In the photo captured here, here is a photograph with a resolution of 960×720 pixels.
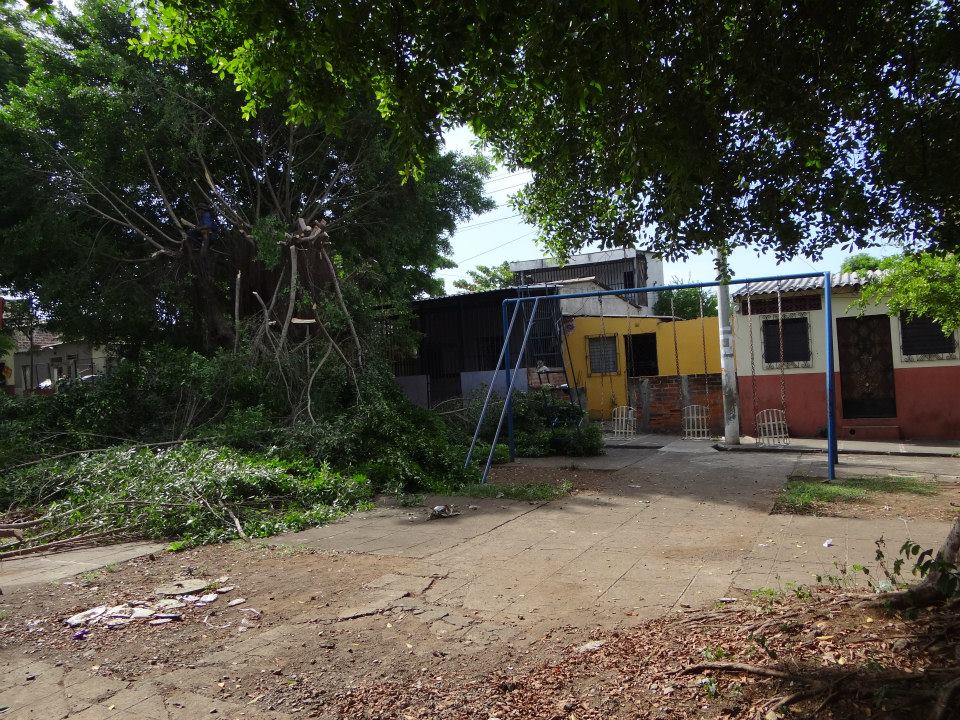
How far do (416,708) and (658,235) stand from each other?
4.13 metres

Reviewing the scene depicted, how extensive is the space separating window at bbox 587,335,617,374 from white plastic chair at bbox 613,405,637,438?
9.59 ft

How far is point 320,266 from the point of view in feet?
44.4

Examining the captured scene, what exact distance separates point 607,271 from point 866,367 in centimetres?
1646

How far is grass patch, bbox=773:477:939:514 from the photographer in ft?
25.3

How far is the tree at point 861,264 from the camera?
1063 centimetres

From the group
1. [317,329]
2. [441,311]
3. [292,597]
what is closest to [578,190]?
[292,597]

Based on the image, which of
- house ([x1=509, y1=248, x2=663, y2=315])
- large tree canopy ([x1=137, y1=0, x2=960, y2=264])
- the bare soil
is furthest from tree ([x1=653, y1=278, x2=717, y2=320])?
large tree canopy ([x1=137, y1=0, x2=960, y2=264])

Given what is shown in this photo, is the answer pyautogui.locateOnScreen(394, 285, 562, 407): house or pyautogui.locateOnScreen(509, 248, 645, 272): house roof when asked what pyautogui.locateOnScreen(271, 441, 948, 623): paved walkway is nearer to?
pyautogui.locateOnScreen(394, 285, 562, 407): house

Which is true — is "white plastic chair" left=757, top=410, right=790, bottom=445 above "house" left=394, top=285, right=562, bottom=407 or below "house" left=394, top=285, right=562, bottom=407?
below

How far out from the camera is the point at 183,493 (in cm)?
789

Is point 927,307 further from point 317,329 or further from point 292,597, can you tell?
point 317,329

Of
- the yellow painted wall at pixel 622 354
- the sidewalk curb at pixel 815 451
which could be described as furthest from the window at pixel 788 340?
the yellow painted wall at pixel 622 354

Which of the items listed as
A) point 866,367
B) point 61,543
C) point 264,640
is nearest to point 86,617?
point 264,640

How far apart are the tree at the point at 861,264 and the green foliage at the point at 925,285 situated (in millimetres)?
551
